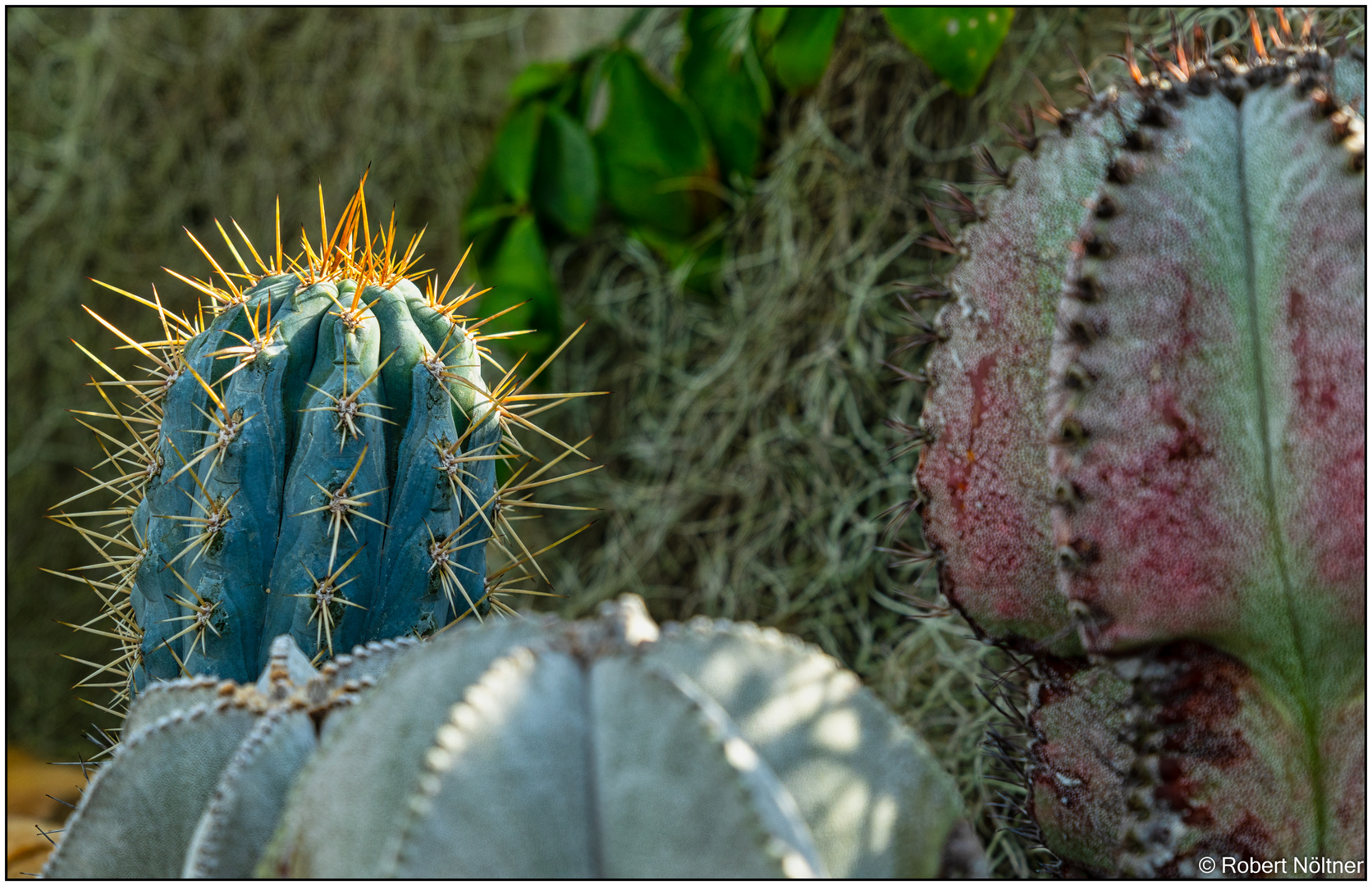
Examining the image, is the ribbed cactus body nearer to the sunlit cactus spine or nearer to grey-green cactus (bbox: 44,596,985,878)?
the sunlit cactus spine

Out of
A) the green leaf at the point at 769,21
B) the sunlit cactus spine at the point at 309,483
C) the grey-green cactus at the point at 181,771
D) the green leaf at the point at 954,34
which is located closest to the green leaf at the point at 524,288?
the green leaf at the point at 769,21

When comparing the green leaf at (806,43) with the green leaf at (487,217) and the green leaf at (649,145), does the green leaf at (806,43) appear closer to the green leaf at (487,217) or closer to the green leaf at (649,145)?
the green leaf at (649,145)

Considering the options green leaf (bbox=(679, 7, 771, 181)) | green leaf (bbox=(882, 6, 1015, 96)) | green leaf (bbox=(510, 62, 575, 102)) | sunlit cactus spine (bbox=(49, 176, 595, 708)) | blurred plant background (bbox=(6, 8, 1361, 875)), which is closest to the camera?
sunlit cactus spine (bbox=(49, 176, 595, 708))

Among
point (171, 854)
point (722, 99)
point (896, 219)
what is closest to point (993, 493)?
point (171, 854)

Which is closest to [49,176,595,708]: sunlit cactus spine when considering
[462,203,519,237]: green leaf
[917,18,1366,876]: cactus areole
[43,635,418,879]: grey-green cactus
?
[43,635,418,879]: grey-green cactus

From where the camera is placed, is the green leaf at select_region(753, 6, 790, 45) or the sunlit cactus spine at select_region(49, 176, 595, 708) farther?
the green leaf at select_region(753, 6, 790, 45)

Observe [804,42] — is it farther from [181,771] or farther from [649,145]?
[181,771]

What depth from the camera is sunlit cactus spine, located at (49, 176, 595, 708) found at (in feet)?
1.88

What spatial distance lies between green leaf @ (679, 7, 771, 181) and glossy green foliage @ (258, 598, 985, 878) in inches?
37.5

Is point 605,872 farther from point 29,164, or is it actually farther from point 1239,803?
point 29,164

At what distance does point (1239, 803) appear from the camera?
41 cm

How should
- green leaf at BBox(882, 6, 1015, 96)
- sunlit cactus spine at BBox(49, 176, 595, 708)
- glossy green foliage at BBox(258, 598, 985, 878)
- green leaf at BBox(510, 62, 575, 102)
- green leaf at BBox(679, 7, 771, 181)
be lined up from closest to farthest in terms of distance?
glossy green foliage at BBox(258, 598, 985, 878) → sunlit cactus spine at BBox(49, 176, 595, 708) → green leaf at BBox(882, 6, 1015, 96) → green leaf at BBox(679, 7, 771, 181) → green leaf at BBox(510, 62, 575, 102)

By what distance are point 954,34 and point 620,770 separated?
863mm

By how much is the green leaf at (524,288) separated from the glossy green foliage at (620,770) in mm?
932
